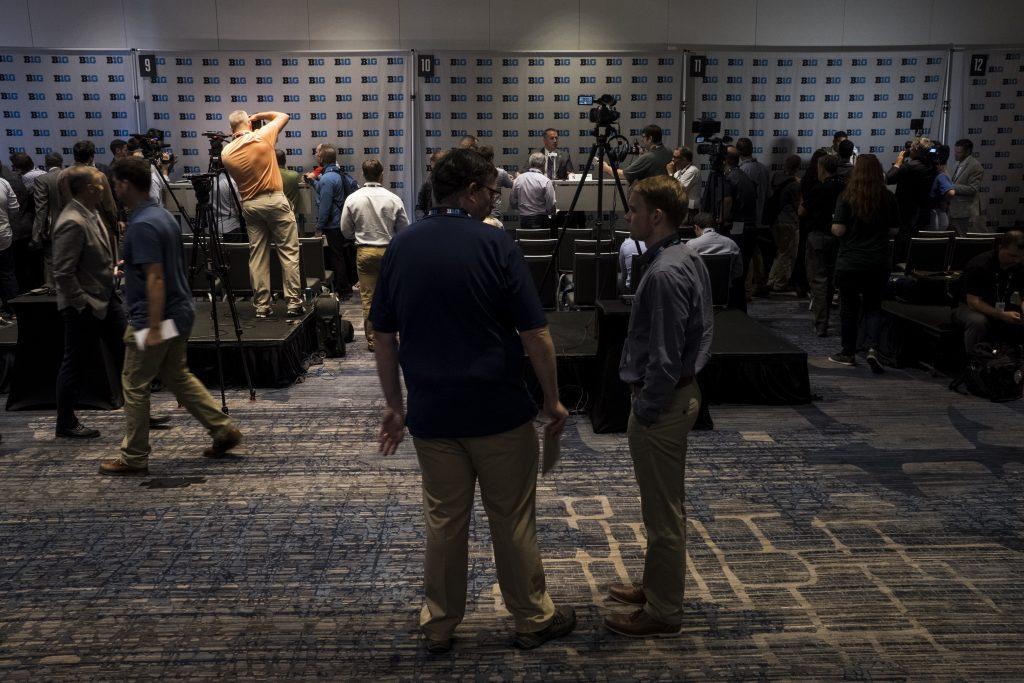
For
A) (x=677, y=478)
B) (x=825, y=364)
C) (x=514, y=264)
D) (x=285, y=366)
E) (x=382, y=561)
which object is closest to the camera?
(x=514, y=264)

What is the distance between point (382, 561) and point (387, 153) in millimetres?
8571

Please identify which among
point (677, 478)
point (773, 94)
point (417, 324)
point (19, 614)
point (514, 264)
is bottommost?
point (19, 614)

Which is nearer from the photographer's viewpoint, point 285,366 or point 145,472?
point 145,472

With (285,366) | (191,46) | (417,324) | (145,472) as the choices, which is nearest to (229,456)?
(145,472)

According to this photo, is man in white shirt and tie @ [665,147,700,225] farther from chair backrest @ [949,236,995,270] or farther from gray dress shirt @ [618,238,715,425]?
gray dress shirt @ [618,238,715,425]

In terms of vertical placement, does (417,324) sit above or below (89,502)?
above

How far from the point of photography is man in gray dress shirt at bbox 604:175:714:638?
267 cm

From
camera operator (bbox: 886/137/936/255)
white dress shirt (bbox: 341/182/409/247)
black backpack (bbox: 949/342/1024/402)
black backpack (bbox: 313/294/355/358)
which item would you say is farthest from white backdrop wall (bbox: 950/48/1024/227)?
black backpack (bbox: 313/294/355/358)

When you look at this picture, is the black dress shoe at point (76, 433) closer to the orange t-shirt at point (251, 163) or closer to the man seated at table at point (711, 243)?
the orange t-shirt at point (251, 163)

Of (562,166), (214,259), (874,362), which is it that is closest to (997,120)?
(562,166)

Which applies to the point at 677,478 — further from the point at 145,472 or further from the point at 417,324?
the point at 145,472

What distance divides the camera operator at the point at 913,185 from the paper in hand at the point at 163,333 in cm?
654

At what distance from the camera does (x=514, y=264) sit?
8.30ft

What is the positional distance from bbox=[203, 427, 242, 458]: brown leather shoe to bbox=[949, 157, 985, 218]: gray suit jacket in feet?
26.5
